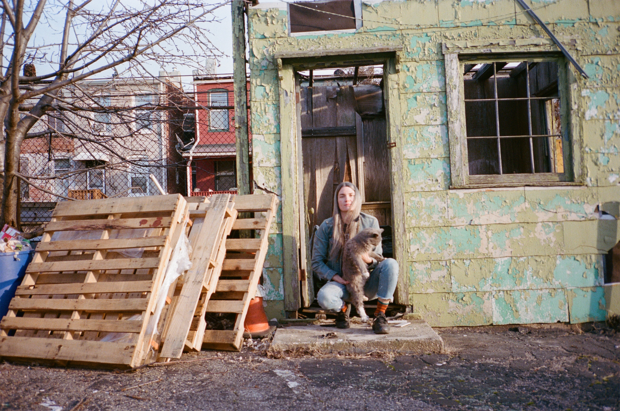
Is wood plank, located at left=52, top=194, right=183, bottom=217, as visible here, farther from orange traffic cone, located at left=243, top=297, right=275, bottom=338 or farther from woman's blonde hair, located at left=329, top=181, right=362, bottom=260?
woman's blonde hair, located at left=329, top=181, right=362, bottom=260

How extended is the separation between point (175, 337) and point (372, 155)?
4.38 m

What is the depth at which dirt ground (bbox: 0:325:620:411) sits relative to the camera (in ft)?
9.26

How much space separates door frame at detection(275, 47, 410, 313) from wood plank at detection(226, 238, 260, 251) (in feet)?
1.64

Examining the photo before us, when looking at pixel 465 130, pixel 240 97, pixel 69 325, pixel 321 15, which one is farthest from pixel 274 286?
pixel 321 15

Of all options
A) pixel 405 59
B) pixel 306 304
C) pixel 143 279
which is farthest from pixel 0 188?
pixel 405 59

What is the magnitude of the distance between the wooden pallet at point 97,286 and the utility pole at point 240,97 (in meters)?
1.24

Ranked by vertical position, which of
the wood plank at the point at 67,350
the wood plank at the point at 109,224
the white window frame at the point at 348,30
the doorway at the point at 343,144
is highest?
the white window frame at the point at 348,30

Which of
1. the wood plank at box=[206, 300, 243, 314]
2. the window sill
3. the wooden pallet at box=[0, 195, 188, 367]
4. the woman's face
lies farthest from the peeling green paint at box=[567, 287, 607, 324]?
the wooden pallet at box=[0, 195, 188, 367]

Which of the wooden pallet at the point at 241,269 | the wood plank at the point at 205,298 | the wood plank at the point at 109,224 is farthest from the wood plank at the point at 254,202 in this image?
the wood plank at the point at 109,224

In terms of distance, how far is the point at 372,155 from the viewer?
275 inches

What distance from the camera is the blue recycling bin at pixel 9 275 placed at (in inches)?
163

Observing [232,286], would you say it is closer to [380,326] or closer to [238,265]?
[238,265]

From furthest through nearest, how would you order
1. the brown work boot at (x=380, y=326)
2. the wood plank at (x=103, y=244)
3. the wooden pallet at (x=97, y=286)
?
the brown work boot at (x=380, y=326)
the wood plank at (x=103, y=244)
the wooden pallet at (x=97, y=286)

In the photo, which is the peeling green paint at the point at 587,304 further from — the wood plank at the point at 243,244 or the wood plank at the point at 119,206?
the wood plank at the point at 119,206
